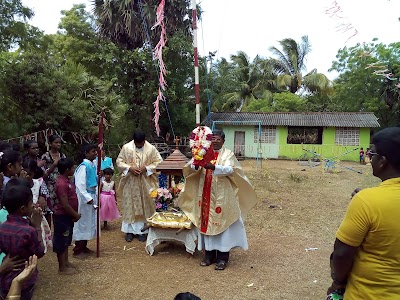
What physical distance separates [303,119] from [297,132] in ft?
3.55

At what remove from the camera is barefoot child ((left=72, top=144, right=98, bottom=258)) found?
213 inches

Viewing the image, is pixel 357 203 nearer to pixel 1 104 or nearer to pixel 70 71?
pixel 1 104

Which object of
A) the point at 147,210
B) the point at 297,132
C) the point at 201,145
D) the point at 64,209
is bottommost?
the point at 147,210

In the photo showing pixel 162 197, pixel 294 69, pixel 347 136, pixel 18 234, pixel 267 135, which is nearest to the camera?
pixel 18 234

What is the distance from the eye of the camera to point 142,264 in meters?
5.40

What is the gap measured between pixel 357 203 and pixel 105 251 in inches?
192

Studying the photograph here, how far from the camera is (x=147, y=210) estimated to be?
21.8 feet

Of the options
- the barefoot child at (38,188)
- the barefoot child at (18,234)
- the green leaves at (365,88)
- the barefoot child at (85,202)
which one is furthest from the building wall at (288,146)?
the barefoot child at (18,234)

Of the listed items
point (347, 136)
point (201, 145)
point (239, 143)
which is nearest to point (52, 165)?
point (201, 145)

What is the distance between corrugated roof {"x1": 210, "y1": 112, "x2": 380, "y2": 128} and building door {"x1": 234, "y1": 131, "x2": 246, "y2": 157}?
1367 millimetres

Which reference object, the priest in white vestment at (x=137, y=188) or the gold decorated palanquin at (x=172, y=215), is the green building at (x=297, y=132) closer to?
the priest in white vestment at (x=137, y=188)

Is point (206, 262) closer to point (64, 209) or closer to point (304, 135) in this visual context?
point (64, 209)

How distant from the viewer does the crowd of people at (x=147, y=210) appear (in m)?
1.93

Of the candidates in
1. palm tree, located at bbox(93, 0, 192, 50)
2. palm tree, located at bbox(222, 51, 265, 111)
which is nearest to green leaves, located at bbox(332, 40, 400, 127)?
palm tree, located at bbox(222, 51, 265, 111)
